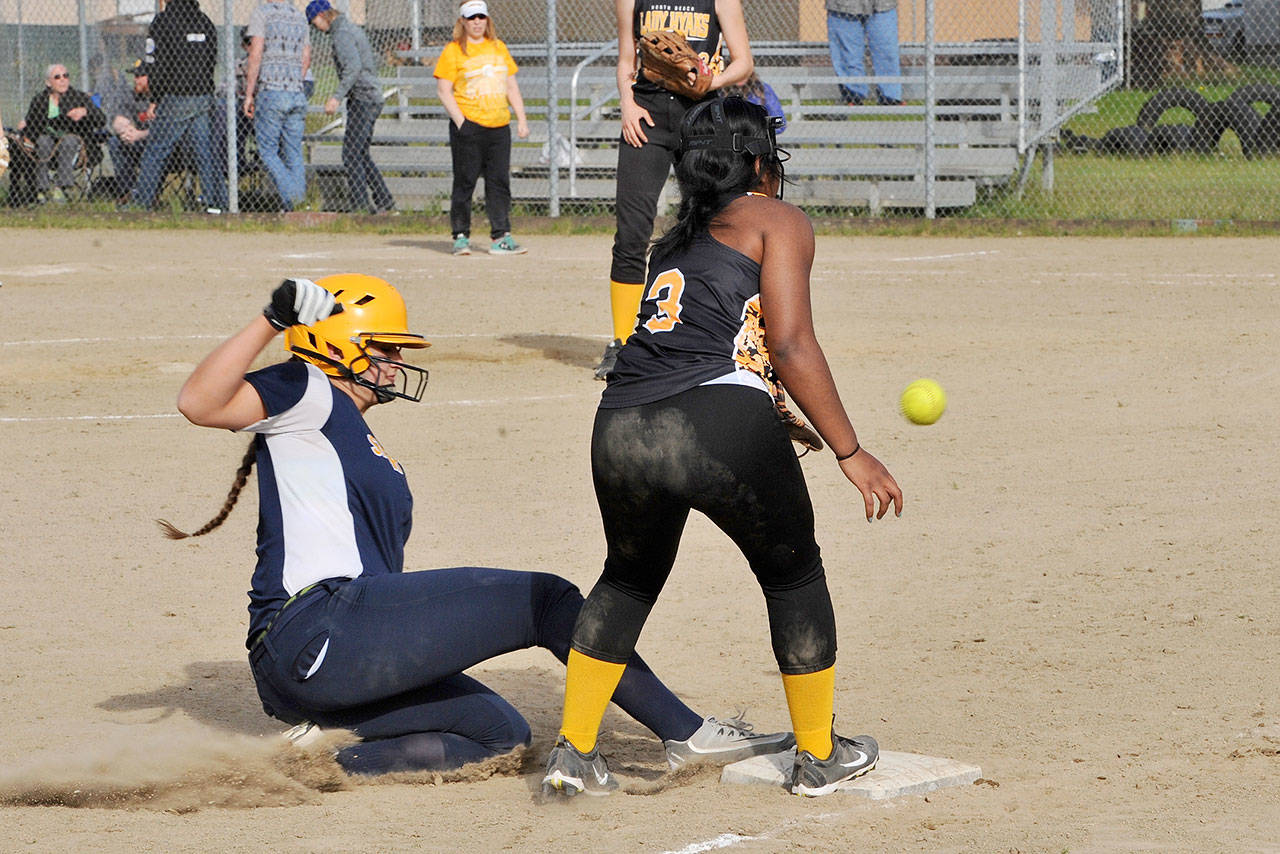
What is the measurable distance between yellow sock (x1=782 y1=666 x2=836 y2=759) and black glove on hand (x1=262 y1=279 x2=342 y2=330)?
1.49 m

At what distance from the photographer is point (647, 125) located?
29.7 ft

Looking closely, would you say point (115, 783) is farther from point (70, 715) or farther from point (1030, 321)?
point (1030, 321)

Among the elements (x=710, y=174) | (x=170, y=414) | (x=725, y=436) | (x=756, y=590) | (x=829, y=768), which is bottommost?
(x=756, y=590)

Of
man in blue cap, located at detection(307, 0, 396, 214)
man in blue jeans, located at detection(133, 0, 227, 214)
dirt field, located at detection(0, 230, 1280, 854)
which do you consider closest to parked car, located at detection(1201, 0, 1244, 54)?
man in blue cap, located at detection(307, 0, 396, 214)

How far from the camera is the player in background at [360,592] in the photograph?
425 cm

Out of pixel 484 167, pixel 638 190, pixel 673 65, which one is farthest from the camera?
pixel 484 167

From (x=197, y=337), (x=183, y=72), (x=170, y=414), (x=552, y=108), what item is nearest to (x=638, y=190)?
(x=170, y=414)

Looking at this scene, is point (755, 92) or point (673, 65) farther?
point (755, 92)

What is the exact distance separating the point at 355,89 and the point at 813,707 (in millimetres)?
15157

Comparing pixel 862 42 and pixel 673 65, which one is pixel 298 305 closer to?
pixel 673 65

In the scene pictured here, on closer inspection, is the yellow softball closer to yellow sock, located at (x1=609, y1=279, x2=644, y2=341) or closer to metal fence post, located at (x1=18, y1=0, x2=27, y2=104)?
yellow sock, located at (x1=609, y1=279, x2=644, y2=341)

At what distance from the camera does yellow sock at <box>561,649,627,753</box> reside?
167 inches

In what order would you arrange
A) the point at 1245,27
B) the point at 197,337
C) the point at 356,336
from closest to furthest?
the point at 356,336 < the point at 197,337 < the point at 1245,27

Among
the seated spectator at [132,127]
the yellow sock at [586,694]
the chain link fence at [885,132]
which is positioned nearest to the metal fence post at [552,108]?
the chain link fence at [885,132]
